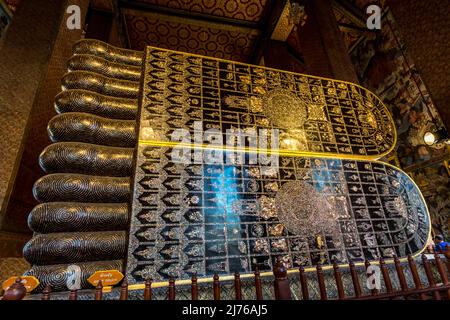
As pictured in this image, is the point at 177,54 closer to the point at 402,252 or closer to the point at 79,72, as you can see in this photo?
the point at 79,72

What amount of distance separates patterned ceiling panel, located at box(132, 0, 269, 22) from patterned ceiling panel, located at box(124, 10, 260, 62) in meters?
0.30

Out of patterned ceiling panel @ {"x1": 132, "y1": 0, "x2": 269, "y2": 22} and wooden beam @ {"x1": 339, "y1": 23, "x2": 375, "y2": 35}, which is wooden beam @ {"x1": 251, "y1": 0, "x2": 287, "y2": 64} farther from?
wooden beam @ {"x1": 339, "y1": 23, "x2": 375, "y2": 35}

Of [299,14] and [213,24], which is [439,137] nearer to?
[299,14]

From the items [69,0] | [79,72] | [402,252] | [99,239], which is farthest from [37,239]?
[69,0]

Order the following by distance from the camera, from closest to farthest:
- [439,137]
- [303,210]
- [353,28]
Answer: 1. [303,210]
2. [439,137]
3. [353,28]

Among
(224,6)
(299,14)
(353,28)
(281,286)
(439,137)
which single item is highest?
(353,28)

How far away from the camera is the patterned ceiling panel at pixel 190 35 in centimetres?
677

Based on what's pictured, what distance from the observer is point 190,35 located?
7.35m

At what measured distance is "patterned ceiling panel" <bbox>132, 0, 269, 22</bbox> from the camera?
21.1ft

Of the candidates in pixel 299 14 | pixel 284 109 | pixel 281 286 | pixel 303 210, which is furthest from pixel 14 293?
pixel 299 14

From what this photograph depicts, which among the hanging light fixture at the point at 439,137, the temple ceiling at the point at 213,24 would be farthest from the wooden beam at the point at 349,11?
the hanging light fixture at the point at 439,137

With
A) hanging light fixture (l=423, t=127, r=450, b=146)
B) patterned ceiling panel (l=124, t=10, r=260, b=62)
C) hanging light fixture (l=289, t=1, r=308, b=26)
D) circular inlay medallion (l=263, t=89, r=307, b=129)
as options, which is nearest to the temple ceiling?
patterned ceiling panel (l=124, t=10, r=260, b=62)

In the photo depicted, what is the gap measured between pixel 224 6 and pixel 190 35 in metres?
1.33

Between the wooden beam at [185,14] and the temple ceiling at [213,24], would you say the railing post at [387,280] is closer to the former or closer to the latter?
the temple ceiling at [213,24]
